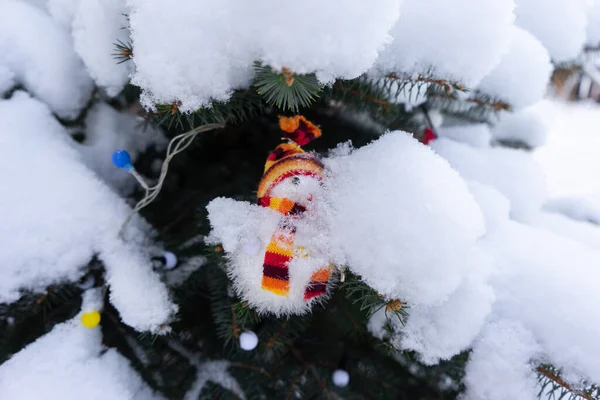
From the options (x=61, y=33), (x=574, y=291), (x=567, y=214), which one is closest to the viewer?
(x=574, y=291)

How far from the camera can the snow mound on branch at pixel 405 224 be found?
488 millimetres

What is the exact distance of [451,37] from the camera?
1.88ft

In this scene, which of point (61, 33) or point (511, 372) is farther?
point (61, 33)

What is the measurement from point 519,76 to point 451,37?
0.92 feet

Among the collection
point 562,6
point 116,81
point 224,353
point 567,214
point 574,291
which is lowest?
point 224,353

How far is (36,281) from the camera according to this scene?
62 cm

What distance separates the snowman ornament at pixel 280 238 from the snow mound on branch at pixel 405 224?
41 millimetres

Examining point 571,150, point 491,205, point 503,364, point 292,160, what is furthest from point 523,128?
point 571,150

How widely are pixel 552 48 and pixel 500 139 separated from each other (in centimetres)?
26

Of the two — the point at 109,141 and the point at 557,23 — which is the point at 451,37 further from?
the point at 109,141

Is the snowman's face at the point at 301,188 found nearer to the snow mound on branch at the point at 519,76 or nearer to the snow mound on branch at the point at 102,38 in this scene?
the snow mound on branch at the point at 102,38

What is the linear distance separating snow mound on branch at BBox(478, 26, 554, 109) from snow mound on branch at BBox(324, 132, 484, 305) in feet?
1.16

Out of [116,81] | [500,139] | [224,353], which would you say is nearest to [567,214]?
[500,139]

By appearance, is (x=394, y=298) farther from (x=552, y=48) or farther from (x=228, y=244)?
(x=552, y=48)
